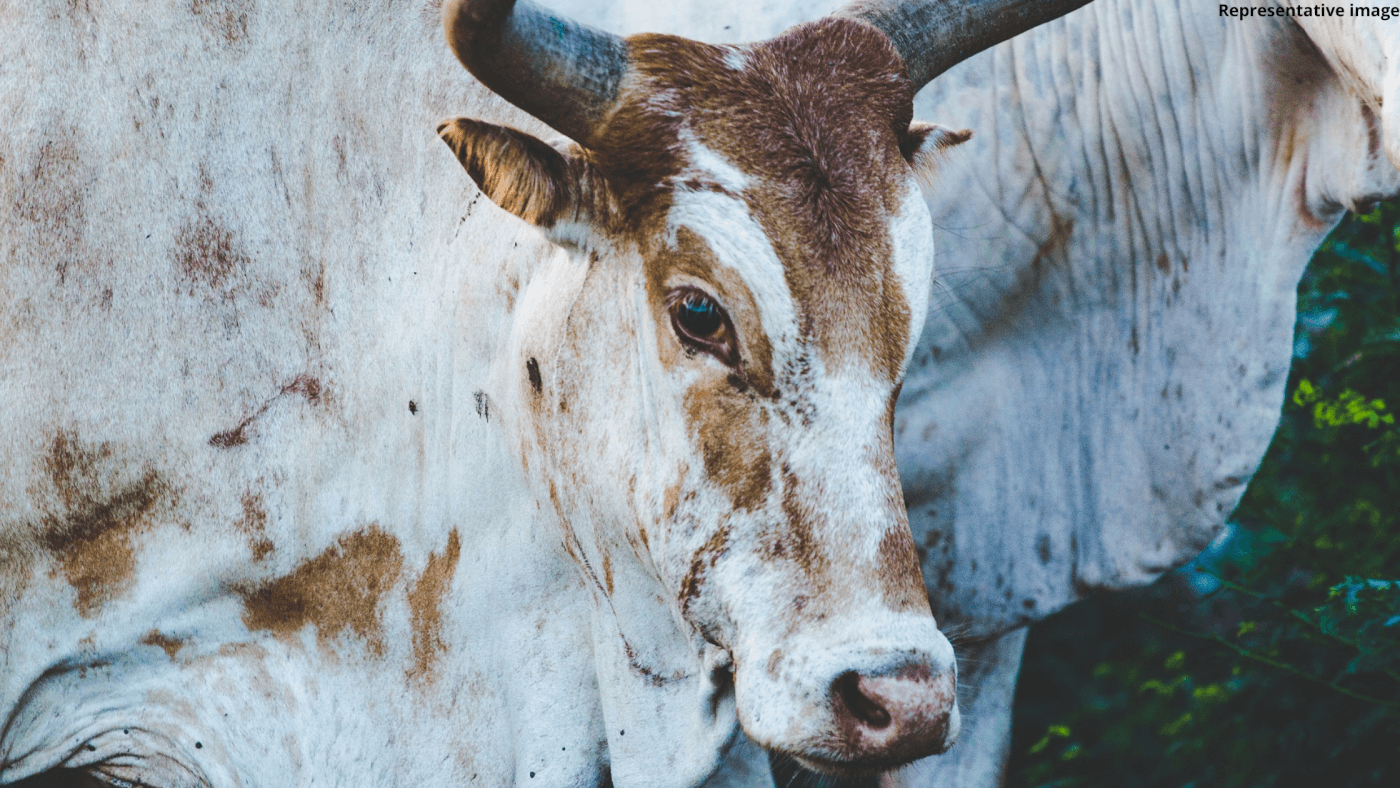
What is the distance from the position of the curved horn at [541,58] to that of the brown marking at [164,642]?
4.64 ft

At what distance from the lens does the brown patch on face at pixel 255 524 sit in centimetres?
270

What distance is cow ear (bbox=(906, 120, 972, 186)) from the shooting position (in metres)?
2.64

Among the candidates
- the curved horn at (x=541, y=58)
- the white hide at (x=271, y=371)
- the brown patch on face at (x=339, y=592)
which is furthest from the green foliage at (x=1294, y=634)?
the curved horn at (x=541, y=58)

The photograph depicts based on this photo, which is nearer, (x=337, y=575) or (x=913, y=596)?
(x=913, y=596)

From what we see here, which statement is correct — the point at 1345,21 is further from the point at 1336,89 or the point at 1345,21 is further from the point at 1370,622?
the point at 1370,622

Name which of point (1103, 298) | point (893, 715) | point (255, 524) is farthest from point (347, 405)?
point (1103, 298)

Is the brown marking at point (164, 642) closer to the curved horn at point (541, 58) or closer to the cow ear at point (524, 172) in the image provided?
the cow ear at point (524, 172)

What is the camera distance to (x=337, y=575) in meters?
2.75

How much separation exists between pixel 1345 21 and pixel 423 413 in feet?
7.54

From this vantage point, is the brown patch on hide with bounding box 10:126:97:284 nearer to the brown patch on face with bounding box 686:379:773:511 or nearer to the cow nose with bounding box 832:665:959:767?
the brown patch on face with bounding box 686:379:773:511

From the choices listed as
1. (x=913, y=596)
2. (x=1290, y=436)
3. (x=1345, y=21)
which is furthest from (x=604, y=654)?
(x=1290, y=436)

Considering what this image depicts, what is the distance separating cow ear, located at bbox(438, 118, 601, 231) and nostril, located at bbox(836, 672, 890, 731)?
38.1 inches

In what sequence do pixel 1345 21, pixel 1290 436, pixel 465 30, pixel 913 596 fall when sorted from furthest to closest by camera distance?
pixel 1290 436 < pixel 1345 21 < pixel 913 596 < pixel 465 30

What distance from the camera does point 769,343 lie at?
2182 mm
